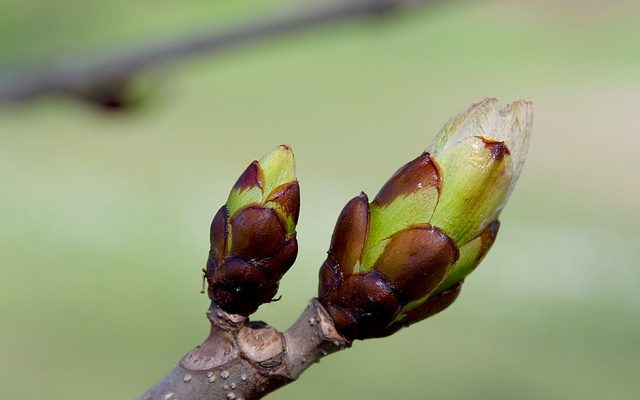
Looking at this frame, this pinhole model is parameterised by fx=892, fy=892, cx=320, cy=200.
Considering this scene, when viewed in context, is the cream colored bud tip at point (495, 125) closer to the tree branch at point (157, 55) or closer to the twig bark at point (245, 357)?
the twig bark at point (245, 357)

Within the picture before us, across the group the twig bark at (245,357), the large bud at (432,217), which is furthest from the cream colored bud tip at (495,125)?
the twig bark at (245,357)

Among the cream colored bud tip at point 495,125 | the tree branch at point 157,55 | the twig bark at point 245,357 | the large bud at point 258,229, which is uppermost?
the tree branch at point 157,55

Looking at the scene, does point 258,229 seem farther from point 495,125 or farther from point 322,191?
point 322,191

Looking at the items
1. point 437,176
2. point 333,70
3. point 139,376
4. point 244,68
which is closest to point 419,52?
point 333,70

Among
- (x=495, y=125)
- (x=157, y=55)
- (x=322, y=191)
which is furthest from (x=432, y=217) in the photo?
(x=322, y=191)

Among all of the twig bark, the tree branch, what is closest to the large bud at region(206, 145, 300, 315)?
the twig bark

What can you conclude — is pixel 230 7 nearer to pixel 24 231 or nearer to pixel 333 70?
pixel 333 70
